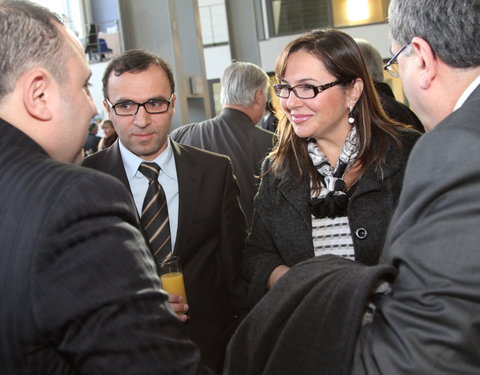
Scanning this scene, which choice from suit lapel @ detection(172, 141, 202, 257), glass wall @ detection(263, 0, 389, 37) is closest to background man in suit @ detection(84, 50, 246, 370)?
suit lapel @ detection(172, 141, 202, 257)

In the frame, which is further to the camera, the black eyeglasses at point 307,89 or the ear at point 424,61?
the black eyeglasses at point 307,89

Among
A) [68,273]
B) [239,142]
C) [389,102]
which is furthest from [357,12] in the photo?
[68,273]

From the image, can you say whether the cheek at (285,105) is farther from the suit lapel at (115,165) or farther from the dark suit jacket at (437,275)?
the dark suit jacket at (437,275)

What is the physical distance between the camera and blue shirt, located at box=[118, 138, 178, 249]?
8.05 feet

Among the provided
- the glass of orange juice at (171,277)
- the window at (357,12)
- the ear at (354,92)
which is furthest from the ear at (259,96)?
the window at (357,12)

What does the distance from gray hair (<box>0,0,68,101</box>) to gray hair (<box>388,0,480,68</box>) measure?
2.80ft

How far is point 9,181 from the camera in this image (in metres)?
1.01

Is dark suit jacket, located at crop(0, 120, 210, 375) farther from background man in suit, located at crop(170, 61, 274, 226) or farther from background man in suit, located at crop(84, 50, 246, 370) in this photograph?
background man in suit, located at crop(170, 61, 274, 226)

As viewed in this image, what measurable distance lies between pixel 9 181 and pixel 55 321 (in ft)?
0.91

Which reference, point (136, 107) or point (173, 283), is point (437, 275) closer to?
point (173, 283)

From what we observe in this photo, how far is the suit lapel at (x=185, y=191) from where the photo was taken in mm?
2354

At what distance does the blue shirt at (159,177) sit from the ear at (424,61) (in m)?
1.39

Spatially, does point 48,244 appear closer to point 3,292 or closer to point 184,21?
point 3,292

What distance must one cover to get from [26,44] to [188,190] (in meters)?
1.36
